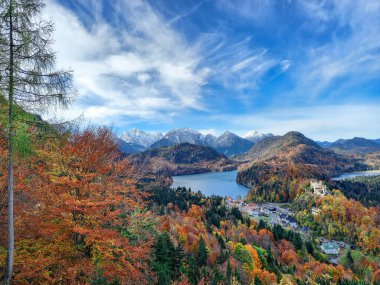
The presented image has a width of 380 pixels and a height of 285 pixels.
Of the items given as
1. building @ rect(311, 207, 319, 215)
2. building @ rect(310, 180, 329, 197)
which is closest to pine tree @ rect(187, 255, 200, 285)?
building @ rect(311, 207, 319, 215)

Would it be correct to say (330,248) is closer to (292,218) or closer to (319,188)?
(292,218)

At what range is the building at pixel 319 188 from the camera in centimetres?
12768

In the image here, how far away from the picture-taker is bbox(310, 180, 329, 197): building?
419 ft

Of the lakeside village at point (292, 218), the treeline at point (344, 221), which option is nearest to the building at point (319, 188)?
the lakeside village at point (292, 218)

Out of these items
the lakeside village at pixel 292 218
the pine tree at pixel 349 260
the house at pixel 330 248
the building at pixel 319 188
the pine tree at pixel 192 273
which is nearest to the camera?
the pine tree at pixel 192 273

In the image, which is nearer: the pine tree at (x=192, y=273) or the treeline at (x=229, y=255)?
the pine tree at (x=192, y=273)

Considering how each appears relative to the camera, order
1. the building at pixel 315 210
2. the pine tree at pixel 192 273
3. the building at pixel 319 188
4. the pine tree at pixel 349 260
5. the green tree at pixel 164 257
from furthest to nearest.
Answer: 1. the building at pixel 319 188
2. the building at pixel 315 210
3. the pine tree at pixel 349 260
4. the pine tree at pixel 192 273
5. the green tree at pixel 164 257

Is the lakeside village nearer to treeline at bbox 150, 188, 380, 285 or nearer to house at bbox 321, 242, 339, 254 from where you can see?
house at bbox 321, 242, 339, 254

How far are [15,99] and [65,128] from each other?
2.21m

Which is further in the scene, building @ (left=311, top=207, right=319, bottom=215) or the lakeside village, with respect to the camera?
building @ (left=311, top=207, right=319, bottom=215)

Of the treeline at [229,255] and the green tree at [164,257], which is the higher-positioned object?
the green tree at [164,257]

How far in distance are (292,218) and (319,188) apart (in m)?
30.2

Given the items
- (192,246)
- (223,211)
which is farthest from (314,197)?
(192,246)

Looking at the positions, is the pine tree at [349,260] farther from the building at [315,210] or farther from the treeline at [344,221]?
the building at [315,210]
